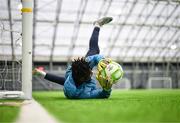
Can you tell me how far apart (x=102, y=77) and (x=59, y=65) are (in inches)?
1075

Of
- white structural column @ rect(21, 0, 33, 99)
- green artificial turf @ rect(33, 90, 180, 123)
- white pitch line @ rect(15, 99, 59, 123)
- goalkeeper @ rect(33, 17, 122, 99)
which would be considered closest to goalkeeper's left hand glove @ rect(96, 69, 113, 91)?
goalkeeper @ rect(33, 17, 122, 99)

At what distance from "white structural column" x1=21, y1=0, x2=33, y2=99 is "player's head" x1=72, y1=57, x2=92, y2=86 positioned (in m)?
0.76

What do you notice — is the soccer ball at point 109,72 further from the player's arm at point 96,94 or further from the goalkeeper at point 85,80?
the player's arm at point 96,94

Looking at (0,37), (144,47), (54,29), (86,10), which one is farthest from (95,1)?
(0,37)

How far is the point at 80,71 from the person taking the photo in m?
5.50

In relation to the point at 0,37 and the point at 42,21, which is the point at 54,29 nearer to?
the point at 42,21

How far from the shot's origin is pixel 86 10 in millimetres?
25297

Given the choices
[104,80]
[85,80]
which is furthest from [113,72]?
[85,80]

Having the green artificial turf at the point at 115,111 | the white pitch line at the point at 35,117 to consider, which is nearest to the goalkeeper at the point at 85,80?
the green artificial turf at the point at 115,111

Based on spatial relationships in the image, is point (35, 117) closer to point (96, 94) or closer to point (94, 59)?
point (96, 94)

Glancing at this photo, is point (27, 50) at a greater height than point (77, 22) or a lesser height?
lesser

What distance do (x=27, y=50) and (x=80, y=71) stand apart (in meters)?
0.94

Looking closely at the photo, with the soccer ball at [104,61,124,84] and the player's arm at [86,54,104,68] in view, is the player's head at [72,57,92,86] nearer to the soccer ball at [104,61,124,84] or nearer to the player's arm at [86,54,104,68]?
the player's arm at [86,54,104,68]

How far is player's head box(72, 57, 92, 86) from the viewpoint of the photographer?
548cm
